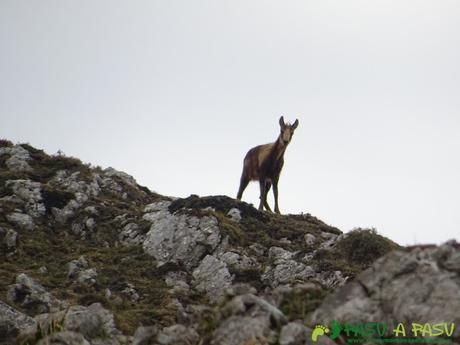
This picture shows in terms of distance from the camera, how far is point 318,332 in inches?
396

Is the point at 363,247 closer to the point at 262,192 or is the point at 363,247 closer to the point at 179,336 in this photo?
the point at 262,192

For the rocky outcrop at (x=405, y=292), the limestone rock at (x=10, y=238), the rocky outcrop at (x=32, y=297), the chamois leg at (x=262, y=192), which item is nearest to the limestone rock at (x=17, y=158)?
the limestone rock at (x=10, y=238)

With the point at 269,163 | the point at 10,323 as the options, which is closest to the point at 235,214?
the point at 269,163

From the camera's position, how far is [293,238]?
2381 centimetres

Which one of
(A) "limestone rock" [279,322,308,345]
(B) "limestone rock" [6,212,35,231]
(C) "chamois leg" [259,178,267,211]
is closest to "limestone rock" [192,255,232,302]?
(B) "limestone rock" [6,212,35,231]

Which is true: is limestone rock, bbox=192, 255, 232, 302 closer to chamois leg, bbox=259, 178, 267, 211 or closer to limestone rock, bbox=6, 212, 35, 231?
limestone rock, bbox=6, 212, 35, 231

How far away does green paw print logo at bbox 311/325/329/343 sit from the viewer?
32.8ft

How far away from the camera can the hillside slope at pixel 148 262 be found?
11.7 meters

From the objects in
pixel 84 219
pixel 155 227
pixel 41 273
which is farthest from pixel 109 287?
pixel 84 219

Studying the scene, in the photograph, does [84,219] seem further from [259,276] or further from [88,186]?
[259,276]

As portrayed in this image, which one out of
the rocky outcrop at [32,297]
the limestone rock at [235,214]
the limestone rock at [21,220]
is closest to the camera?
the rocky outcrop at [32,297]

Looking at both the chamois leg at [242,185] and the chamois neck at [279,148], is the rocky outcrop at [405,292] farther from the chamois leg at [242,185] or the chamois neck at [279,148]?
the chamois leg at [242,185]

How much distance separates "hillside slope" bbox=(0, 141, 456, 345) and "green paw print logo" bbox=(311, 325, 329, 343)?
0.27m

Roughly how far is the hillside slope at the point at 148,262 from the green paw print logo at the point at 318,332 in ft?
0.88
